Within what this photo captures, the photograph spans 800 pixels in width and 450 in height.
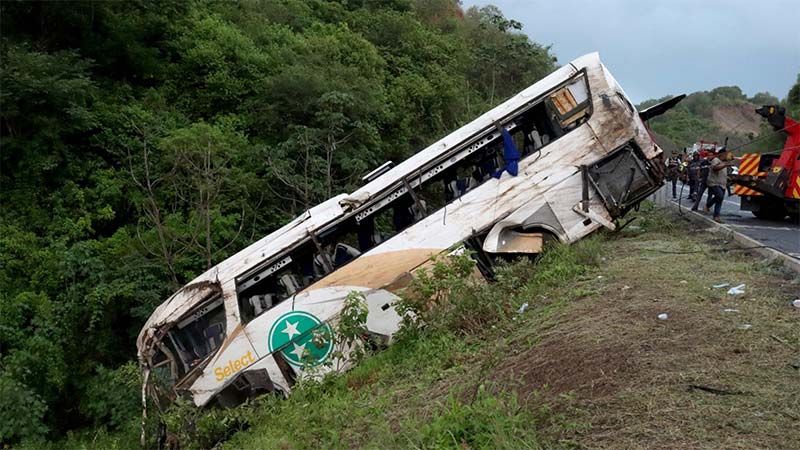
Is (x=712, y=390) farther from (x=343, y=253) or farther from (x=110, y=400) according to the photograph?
(x=110, y=400)

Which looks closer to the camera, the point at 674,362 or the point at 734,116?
the point at 674,362

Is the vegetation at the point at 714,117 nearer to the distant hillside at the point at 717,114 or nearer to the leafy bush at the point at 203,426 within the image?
the distant hillside at the point at 717,114

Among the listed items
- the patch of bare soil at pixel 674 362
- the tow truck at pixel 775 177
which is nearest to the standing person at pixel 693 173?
the tow truck at pixel 775 177

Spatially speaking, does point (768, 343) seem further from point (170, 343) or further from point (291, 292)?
point (170, 343)

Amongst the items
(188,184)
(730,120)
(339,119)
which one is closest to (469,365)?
(188,184)

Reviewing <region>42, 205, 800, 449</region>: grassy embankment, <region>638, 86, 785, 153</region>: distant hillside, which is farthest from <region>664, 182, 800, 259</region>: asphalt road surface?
<region>638, 86, 785, 153</region>: distant hillside

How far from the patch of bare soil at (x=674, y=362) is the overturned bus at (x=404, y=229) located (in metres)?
1.78

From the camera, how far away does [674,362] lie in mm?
3807

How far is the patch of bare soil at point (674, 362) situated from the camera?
10.2 ft

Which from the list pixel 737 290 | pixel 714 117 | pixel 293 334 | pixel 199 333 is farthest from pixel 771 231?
pixel 714 117

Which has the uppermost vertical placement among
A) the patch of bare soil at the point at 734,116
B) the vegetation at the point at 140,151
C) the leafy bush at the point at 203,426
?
the vegetation at the point at 140,151

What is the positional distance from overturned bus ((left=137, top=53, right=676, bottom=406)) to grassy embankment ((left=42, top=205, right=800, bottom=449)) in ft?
1.85

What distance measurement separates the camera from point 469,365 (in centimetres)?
504

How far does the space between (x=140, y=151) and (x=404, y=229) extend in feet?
28.1
